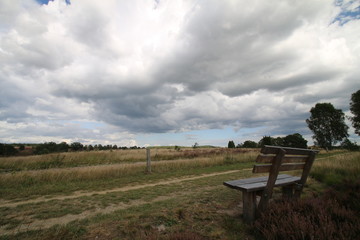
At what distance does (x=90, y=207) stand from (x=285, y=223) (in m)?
5.17

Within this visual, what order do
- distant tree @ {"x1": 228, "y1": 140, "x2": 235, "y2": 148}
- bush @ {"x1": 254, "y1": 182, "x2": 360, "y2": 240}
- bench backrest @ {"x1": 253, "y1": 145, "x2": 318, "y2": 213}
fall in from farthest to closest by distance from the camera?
1. distant tree @ {"x1": 228, "y1": 140, "x2": 235, "y2": 148}
2. bench backrest @ {"x1": 253, "y1": 145, "x2": 318, "y2": 213}
3. bush @ {"x1": 254, "y1": 182, "x2": 360, "y2": 240}

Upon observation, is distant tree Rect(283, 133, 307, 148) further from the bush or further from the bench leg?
the bench leg

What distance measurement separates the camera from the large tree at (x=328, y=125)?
4184 cm

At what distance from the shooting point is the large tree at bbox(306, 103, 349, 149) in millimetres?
41844

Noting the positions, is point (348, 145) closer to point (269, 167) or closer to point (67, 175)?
point (269, 167)

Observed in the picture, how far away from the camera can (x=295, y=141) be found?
48750 mm

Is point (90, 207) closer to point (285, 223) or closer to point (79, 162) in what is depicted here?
point (285, 223)

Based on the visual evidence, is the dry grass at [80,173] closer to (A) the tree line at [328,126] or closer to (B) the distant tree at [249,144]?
(A) the tree line at [328,126]

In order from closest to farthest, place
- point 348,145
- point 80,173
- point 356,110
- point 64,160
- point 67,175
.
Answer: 1. point 67,175
2. point 80,173
3. point 64,160
4. point 356,110
5. point 348,145

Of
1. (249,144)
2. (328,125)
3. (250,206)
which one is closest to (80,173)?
(250,206)

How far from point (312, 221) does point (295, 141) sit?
54.0m

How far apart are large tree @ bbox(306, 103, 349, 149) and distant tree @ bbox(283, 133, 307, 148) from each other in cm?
391

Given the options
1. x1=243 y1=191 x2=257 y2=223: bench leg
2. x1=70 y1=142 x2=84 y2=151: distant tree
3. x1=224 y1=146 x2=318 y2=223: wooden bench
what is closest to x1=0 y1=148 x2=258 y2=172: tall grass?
x1=70 y1=142 x2=84 y2=151: distant tree

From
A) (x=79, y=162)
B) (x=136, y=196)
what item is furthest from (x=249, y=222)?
(x=79, y=162)
